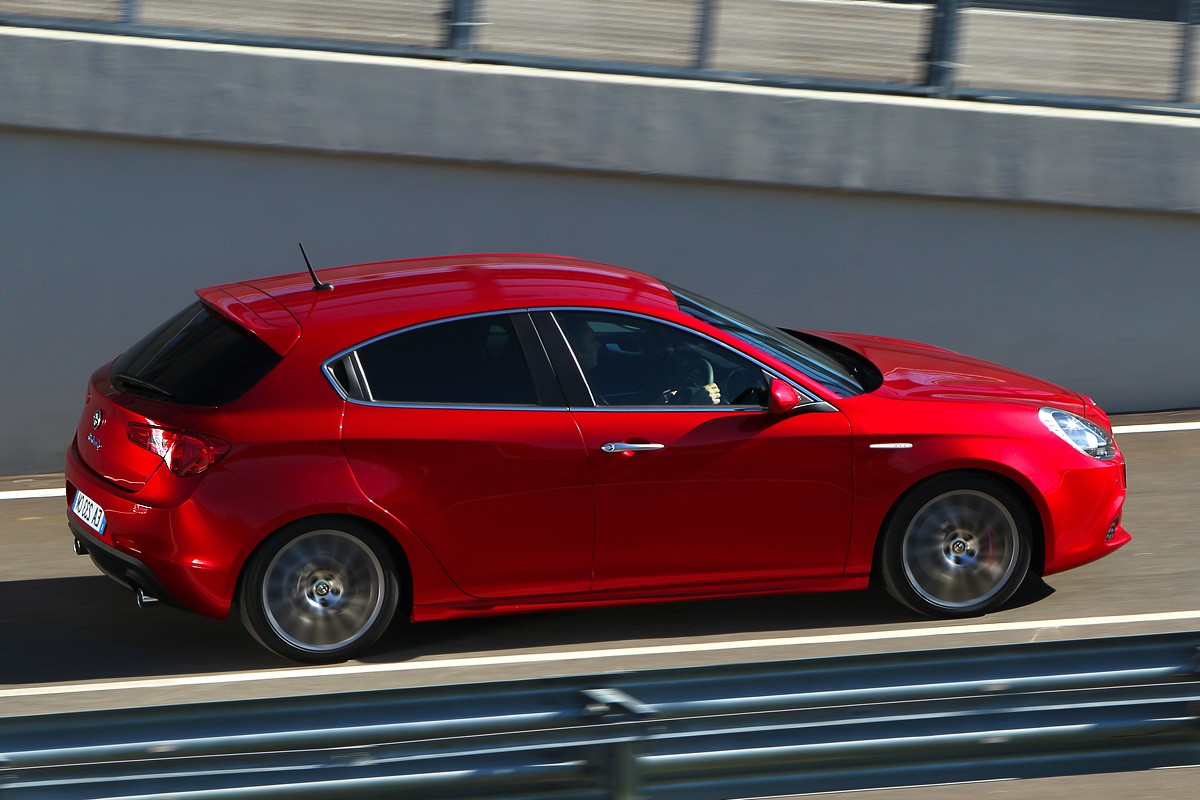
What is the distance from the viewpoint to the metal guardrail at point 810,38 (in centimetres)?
981

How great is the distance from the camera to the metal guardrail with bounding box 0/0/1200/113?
9.81 metres

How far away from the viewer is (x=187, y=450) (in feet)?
19.5

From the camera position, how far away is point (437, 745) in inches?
168

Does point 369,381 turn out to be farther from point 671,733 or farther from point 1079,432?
point 1079,432

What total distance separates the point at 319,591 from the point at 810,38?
5728 millimetres

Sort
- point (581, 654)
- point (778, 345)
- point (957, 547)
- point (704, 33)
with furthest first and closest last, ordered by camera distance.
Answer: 1. point (704, 33)
2. point (778, 345)
3. point (957, 547)
4. point (581, 654)

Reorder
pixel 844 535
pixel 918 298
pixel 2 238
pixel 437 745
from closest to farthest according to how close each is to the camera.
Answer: pixel 437 745 → pixel 844 535 → pixel 2 238 → pixel 918 298

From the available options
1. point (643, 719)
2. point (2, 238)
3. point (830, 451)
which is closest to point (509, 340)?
point (830, 451)

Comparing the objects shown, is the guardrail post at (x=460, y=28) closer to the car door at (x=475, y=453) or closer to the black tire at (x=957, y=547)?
the car door at (x=475, y=453)

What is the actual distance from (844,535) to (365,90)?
15.6ft

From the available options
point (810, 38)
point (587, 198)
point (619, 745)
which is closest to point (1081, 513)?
point (619, 745)

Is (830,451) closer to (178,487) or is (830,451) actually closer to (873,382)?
(873,382)

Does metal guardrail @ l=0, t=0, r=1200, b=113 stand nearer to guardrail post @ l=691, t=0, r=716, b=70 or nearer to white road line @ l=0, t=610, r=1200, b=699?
guardrail post @ l=691, t=0, r=716, b=70

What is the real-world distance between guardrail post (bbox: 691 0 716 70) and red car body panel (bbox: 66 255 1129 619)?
12.4ft
